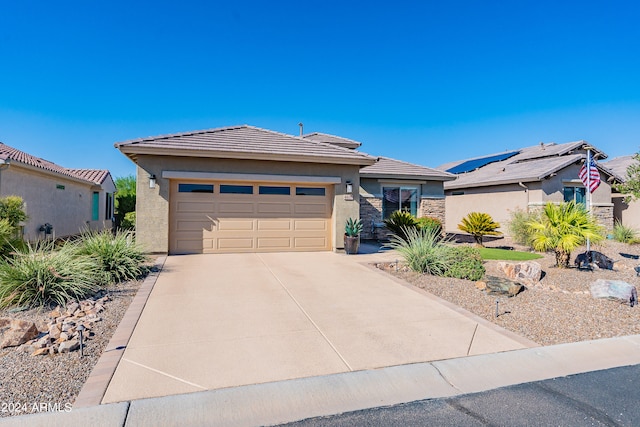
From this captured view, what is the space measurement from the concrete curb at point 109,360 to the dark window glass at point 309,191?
22.8ft

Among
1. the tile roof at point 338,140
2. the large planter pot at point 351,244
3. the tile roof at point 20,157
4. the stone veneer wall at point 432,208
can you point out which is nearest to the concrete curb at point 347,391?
the large planter pot at point 351,244

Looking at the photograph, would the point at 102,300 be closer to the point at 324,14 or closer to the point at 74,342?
the point at 74,342

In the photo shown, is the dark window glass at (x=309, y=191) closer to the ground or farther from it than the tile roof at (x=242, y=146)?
closer to the ground

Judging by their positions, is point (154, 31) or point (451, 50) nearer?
point (154, 31)

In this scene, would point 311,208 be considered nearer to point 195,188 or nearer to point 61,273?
point 195,188

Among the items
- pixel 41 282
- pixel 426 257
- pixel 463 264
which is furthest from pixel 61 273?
pixel 463 264

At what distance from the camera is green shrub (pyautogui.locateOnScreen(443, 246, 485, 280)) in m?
8.27

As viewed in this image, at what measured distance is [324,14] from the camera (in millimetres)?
14320

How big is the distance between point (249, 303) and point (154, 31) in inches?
480

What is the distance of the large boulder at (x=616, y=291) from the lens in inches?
251

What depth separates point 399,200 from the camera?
1784 cm

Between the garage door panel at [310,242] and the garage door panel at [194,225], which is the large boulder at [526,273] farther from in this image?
the garage door panel at [194,225]

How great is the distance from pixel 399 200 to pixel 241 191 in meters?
8.79

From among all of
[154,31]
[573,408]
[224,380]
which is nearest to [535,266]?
[573,408]
